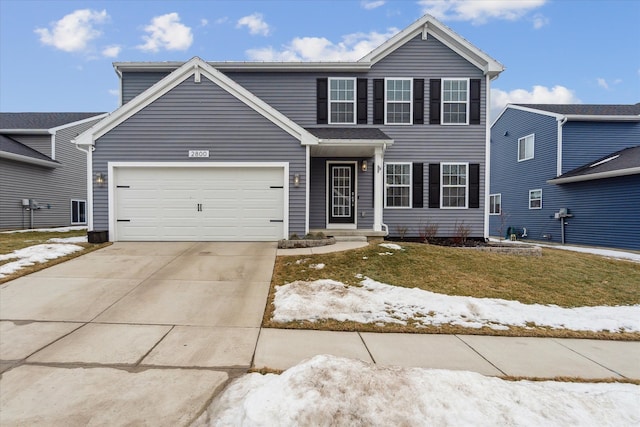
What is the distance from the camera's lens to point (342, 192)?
12.4 meters

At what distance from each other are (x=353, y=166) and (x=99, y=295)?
29.1ft

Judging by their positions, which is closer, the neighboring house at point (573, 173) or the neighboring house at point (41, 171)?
the neighboring house at point (573, 173)

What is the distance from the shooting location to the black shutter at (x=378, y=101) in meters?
12.3

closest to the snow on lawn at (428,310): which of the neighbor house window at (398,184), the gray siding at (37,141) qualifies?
the neighbor house window at (398,184)

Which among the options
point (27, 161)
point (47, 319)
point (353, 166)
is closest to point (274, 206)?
point (353, 166)

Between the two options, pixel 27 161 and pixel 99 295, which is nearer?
pixel 99 295

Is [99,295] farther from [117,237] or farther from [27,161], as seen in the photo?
[27,161]

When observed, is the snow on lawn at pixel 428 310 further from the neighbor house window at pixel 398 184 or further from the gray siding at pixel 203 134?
the neighbor house window at pixel 398 184

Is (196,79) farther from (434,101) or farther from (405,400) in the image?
(405,400)

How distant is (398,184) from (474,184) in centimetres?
274

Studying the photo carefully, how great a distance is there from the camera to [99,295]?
5.73 metres

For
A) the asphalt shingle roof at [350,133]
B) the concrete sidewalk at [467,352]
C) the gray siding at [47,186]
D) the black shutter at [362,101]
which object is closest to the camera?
the concrete sidewalk at [467,352]

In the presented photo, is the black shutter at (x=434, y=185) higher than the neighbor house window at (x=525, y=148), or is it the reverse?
the neighbor house window at (x=525, y=148)

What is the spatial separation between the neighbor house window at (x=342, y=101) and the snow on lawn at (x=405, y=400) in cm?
1035
